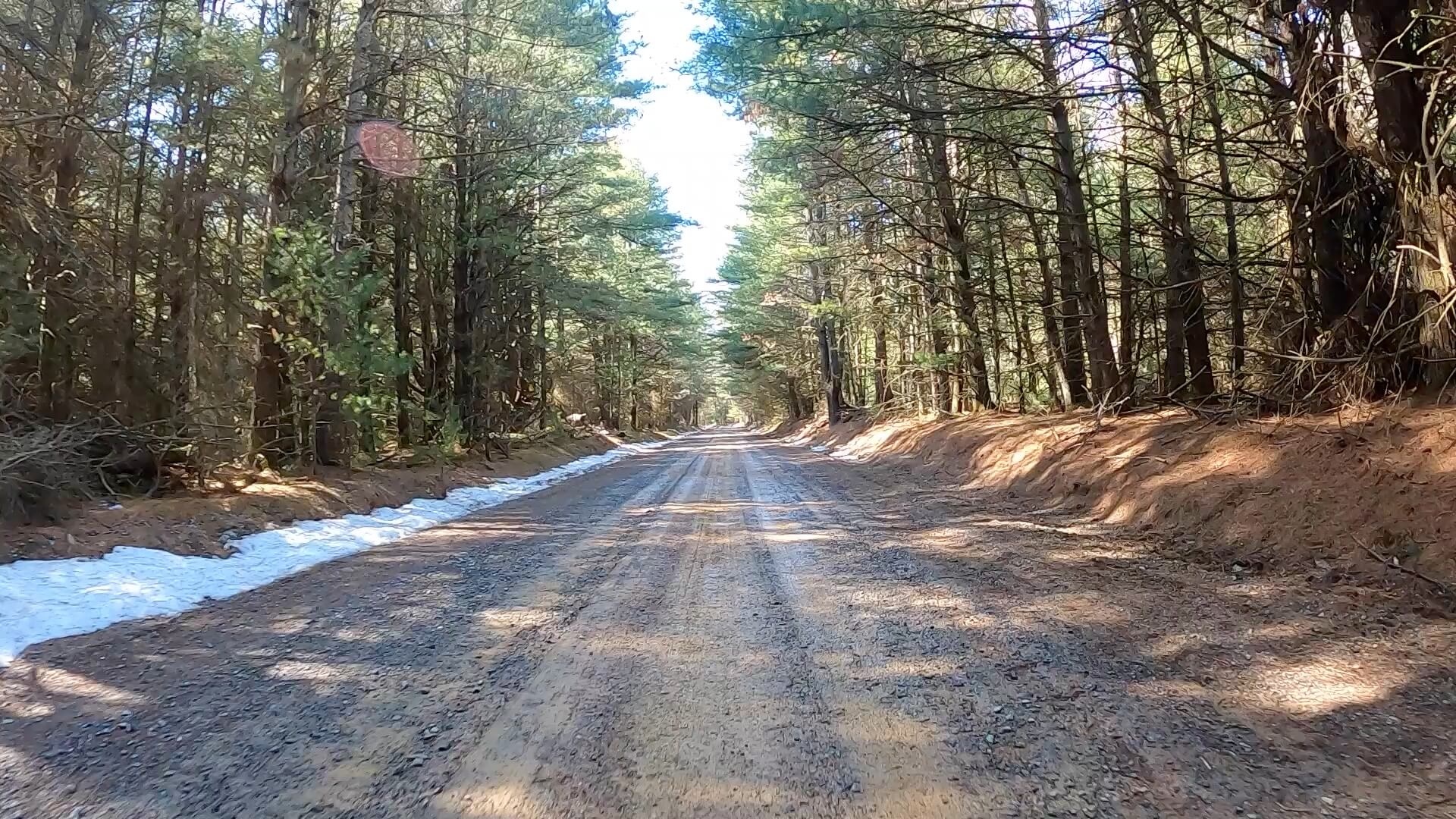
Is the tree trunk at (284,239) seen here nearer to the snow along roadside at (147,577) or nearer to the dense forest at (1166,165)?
the snow along roadside at (147,577)

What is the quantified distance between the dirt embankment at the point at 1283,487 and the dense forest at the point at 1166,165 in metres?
0.64

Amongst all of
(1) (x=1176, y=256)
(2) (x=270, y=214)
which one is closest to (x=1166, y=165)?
(1) (x=1176, y=256)

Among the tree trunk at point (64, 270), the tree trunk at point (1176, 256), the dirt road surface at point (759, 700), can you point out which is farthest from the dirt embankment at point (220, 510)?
the tree trunk at point (1176, 256)

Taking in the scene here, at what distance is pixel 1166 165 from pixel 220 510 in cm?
1112

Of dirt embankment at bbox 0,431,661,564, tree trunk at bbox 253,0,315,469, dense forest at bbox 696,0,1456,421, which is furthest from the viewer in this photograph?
tree trunk at bbox 253,0,315,469

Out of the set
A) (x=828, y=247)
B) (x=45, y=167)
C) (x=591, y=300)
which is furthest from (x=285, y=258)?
(x=828, y=247)

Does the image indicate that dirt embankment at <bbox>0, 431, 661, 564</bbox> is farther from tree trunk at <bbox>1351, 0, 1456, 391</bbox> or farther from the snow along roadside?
tree trunk at <bbox>1351, 0, 1456, 391</bbox>

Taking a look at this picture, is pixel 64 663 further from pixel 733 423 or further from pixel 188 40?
pixel 733 423

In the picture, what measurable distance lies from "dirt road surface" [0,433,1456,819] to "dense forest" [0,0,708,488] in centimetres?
433

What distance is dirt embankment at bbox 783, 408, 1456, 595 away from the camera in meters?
4.77

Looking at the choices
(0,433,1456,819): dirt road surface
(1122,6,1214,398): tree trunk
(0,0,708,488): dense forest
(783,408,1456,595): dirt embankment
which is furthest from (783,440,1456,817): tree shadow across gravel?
(0,0,708,488): dense forest

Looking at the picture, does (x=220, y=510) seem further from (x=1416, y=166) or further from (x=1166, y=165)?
(x=1416, y=166)

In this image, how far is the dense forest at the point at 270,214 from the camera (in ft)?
25.4

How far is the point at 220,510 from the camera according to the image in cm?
830
